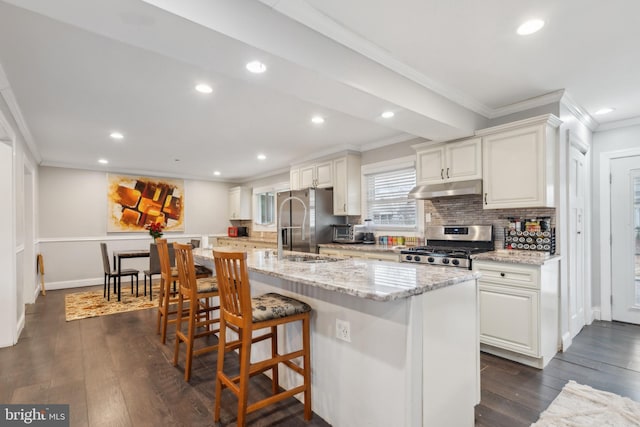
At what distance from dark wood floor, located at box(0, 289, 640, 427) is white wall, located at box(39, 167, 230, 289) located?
303 cm

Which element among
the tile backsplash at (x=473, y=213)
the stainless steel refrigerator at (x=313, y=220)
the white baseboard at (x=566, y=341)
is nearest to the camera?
the white baseboard at (x=566, y=341)

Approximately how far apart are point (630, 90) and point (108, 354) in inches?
215

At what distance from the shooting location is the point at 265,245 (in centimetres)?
636

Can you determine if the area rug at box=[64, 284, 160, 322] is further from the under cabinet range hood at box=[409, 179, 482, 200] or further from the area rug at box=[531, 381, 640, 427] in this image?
the area rug at box=[531, 381, 640, 427]

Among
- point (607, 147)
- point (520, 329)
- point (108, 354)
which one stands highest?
point (607, 147)

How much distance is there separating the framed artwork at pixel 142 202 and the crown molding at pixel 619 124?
7691 mm

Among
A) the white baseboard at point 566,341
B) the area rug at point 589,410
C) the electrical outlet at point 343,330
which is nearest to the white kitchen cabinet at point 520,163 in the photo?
the white baseboard at point 566,341

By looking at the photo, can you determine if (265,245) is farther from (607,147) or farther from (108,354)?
(607,147)

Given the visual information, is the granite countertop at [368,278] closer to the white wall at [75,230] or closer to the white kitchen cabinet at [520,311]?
the white kitchen cabinet at [520,311]

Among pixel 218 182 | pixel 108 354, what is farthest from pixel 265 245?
pixel 108 354

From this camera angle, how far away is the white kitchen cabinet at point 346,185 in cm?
487

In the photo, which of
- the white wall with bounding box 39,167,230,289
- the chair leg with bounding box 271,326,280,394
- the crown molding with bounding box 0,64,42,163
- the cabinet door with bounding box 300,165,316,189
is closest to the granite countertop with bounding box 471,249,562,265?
the chair leg with bounding box 271,326,280,394

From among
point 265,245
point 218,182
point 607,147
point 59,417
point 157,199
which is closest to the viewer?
point 59,417

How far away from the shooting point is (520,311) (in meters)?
2.79
